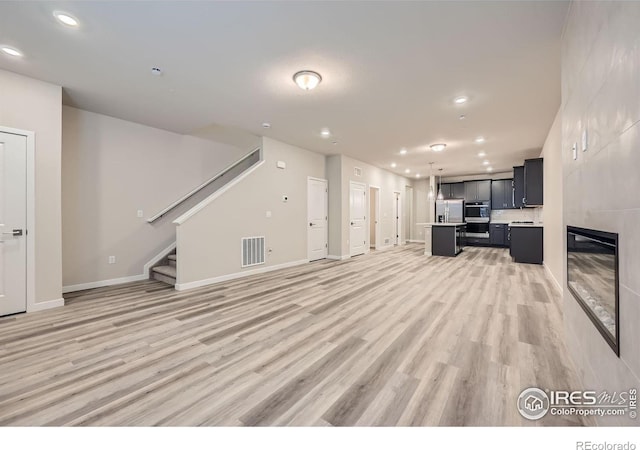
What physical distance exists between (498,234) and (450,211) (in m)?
1.73

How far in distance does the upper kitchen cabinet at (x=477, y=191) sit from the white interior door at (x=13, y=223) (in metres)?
11.1

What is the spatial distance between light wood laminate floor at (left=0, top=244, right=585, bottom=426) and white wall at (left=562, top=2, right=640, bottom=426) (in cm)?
43

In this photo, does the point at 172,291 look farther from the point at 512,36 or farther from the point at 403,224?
the point at 403,224

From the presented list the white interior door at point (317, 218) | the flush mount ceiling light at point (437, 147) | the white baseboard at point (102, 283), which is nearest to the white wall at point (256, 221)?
the white interior door at point (317, 218)

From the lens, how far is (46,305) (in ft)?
10.7

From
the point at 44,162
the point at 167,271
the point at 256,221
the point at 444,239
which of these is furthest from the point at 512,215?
the point at 44,162

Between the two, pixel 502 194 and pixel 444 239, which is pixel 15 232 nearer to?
pixel 444 239

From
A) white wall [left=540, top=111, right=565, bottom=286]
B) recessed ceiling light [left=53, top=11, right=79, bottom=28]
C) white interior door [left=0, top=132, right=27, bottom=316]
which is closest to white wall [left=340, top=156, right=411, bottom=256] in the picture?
→ white wall [left=540, top=111, right=565, bottom=286]

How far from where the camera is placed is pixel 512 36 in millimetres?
2432

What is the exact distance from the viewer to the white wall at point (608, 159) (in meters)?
1.05

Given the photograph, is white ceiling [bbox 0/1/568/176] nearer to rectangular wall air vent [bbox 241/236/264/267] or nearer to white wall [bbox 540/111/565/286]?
white wall [bbox 540/111/565/286]

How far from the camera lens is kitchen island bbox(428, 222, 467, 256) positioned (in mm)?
7414
